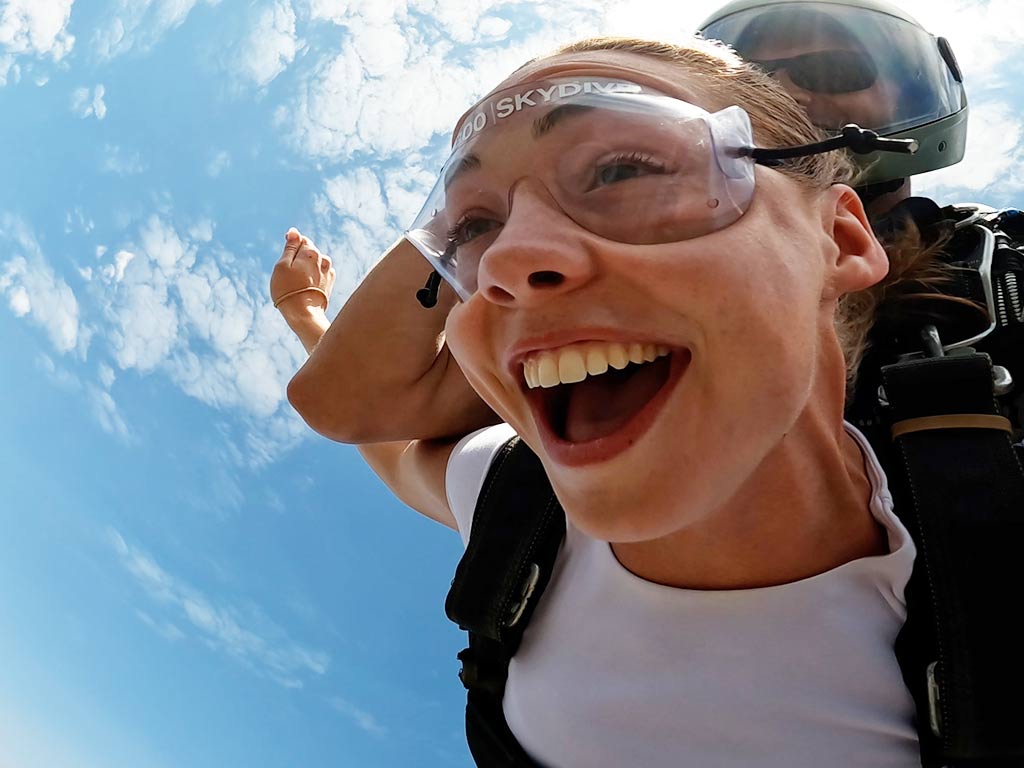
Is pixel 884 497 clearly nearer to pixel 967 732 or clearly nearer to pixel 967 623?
pixel 967 623

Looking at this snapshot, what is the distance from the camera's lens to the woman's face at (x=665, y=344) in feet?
3.73

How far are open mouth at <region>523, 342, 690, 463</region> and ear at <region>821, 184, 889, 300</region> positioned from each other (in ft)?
1.41

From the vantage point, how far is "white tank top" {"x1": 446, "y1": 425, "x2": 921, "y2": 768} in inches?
48.4

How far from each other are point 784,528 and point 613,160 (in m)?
0.78

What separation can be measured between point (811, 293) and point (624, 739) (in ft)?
2.98

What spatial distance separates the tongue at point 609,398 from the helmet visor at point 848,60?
130cm

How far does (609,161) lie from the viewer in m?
1.29

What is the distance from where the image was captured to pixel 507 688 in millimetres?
1597

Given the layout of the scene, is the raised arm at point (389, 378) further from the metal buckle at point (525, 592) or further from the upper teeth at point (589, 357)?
the upper teeth at point (589, 357)

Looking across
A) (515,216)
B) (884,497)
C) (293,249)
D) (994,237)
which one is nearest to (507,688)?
(884,497)

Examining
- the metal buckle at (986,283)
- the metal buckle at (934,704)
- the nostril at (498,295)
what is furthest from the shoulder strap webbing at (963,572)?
the nostril at (498,295)

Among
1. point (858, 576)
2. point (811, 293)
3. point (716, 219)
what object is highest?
point (716, 219)

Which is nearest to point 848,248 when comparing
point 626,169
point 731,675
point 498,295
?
point 626,169

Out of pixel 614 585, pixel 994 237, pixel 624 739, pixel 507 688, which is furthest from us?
pixel 994 237
